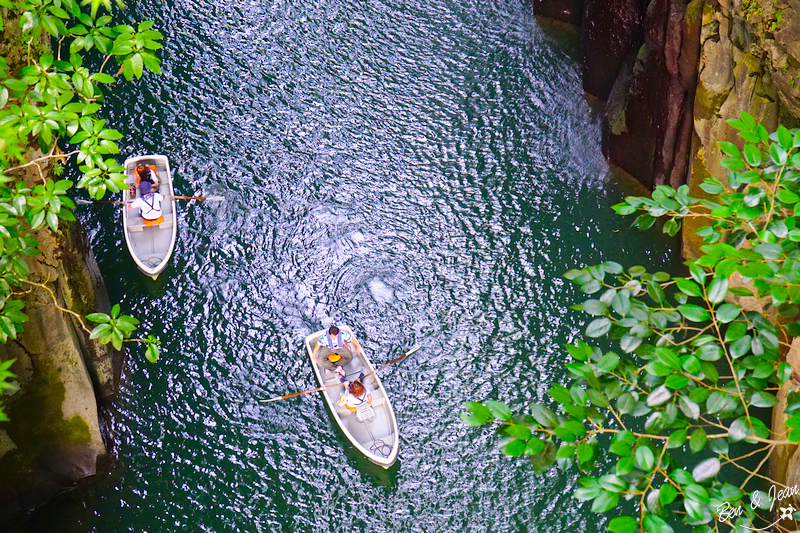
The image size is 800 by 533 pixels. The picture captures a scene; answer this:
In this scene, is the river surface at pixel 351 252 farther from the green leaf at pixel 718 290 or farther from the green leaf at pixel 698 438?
the green leaf at pixel 718 290

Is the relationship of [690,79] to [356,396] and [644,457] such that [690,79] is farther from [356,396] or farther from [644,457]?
[644,457]

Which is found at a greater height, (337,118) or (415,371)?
(337,118)

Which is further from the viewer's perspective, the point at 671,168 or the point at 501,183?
the point at 501,183

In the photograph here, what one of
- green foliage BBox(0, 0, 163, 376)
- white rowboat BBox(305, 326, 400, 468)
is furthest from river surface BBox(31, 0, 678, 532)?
green foliage BBox(0, 0, 163, 376)

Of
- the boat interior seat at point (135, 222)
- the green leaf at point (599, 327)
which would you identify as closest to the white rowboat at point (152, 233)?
the boat interior seat at point (135, 222)

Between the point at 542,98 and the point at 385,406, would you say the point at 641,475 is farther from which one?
the point at 542,98

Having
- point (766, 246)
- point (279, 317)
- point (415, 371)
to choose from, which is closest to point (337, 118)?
point (279, 317)
